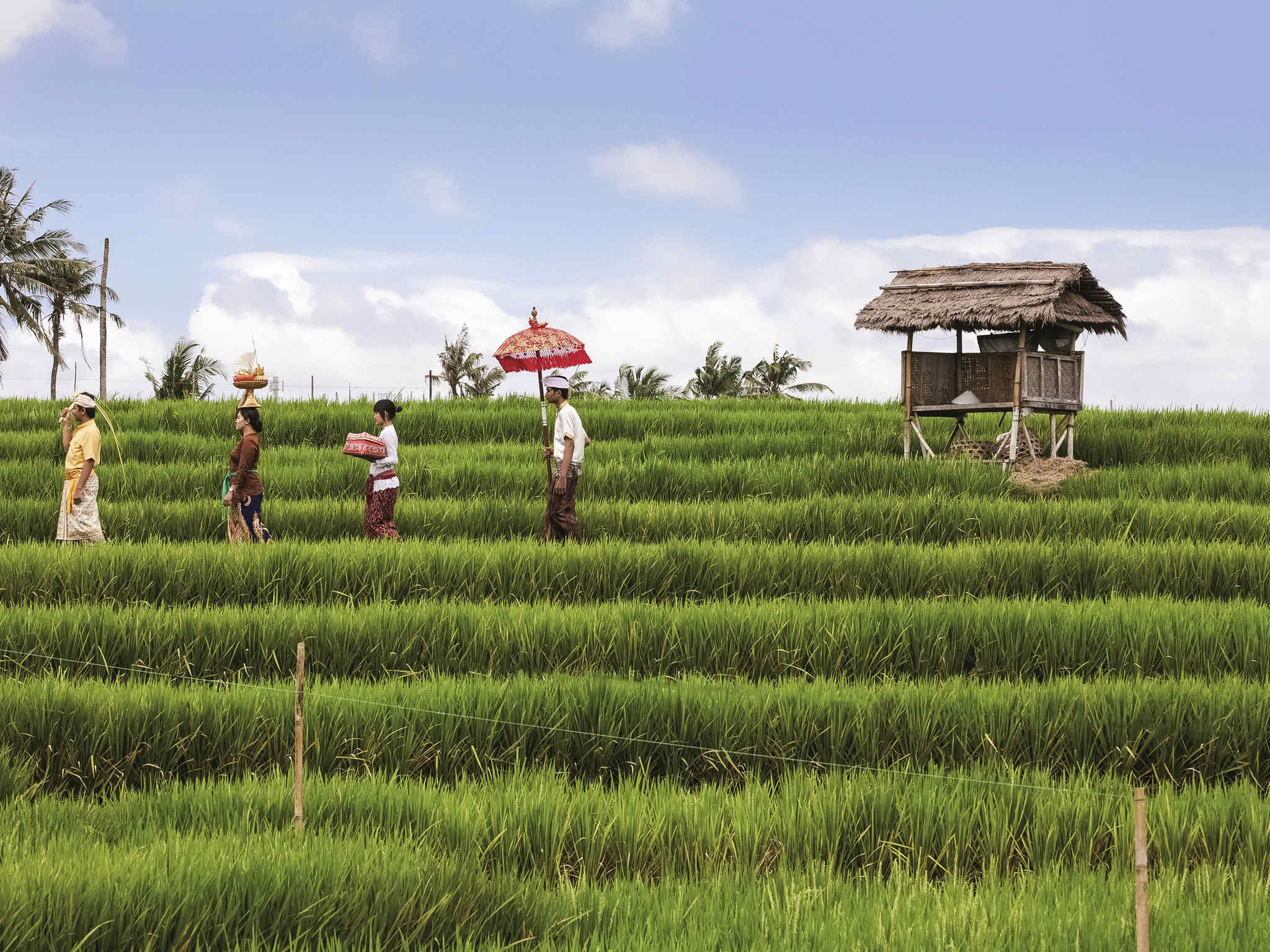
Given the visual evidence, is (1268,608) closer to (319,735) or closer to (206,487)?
(319,735)

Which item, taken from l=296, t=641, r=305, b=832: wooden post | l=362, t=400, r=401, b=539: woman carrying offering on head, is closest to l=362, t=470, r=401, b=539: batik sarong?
l=362, t=400, r=401, b=539: woman carrying offering on head

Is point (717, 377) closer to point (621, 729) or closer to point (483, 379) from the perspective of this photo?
point (483, 379)

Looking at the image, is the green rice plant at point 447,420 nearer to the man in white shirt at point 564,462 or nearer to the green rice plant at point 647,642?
the man in white shirt at point 564,462

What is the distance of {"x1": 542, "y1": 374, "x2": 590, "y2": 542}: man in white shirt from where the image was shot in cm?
868

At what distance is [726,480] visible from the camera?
12.0m

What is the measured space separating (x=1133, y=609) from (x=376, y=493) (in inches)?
236

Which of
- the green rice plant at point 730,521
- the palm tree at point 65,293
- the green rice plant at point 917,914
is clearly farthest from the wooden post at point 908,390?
the palm tree at point 65,293

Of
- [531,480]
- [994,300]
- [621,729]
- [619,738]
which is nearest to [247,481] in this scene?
[531,480]

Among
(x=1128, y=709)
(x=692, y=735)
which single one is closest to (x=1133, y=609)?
(x=1128, y=709)

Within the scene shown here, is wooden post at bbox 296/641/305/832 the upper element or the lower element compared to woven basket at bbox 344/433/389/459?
lower

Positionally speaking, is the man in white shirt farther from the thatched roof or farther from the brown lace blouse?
the thatched roof

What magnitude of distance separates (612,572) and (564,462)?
1.06 m

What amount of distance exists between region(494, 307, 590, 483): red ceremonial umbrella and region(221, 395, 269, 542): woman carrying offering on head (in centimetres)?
217

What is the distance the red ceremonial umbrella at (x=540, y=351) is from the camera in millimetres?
9453
